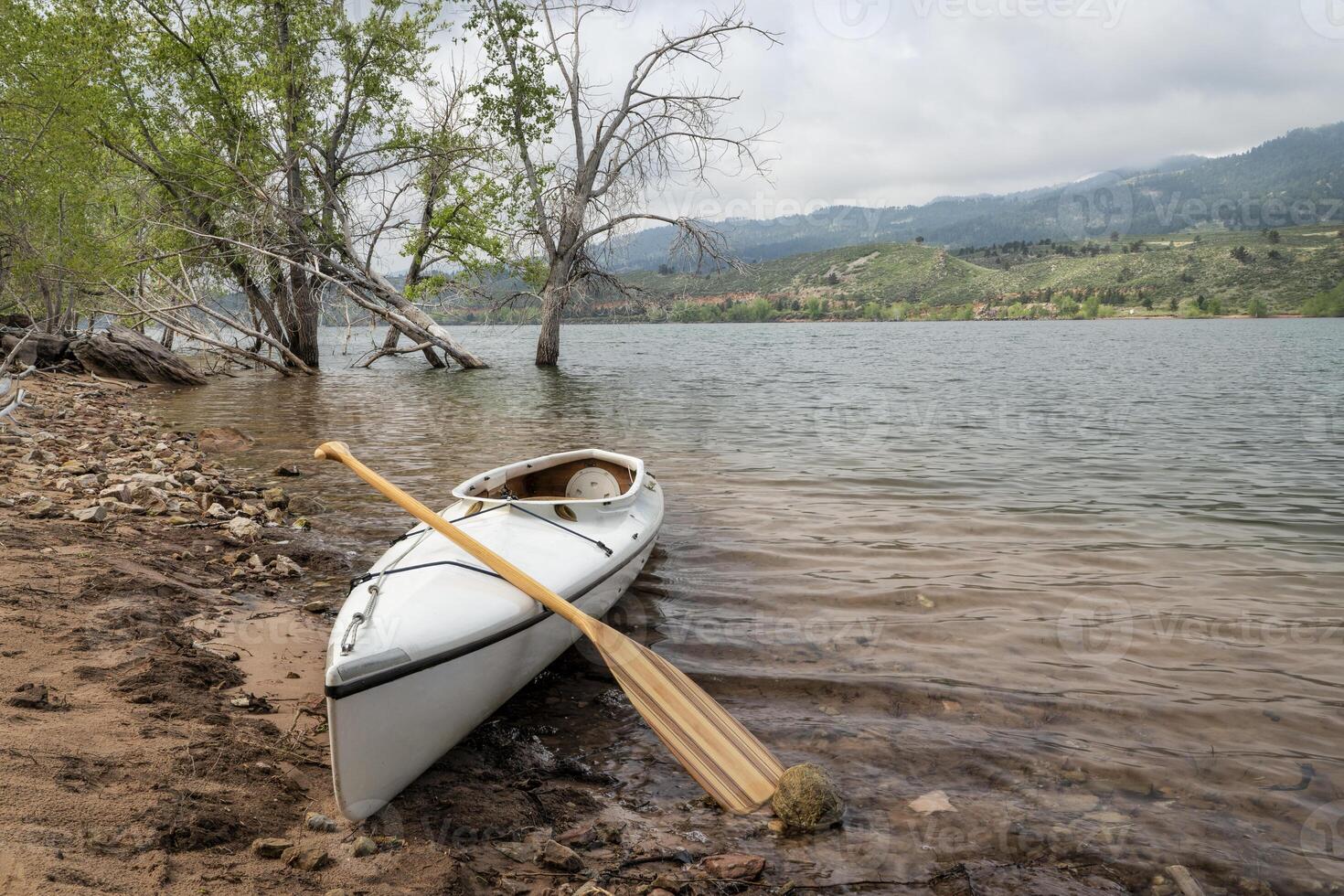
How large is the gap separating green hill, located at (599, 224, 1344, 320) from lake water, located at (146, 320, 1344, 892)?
73399 millimetres

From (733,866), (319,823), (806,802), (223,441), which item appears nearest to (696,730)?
(806,802)

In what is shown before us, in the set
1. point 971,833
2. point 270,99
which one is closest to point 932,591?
point 971,833

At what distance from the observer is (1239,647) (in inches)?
210

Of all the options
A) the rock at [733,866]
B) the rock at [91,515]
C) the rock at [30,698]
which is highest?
the rock at [91,515]

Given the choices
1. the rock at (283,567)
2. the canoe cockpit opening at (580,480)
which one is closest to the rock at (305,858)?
the rock at (283,567)

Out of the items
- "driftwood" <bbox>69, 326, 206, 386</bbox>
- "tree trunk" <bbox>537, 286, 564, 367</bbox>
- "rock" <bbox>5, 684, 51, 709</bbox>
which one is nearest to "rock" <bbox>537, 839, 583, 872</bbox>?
"rock" <bbox>5, 684, 51, 709</bbox>

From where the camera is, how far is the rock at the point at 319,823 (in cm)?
312

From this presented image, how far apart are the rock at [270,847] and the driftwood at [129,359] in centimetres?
2361

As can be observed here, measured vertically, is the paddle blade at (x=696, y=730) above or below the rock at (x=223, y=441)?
below

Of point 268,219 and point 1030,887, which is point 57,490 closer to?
point 1030,887

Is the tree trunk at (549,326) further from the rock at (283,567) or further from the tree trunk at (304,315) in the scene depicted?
the rock at (283,567)

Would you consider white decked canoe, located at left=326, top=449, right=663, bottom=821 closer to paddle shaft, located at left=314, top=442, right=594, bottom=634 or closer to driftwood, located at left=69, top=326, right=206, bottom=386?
paddle shaft, located at left=314, top=442, right=594, bottom=634

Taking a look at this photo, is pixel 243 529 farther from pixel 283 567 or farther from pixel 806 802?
pixel 806 802

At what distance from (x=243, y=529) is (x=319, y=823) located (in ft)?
14.9
